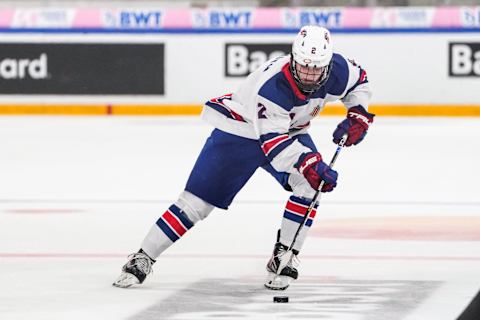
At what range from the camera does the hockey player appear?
5.18 meters

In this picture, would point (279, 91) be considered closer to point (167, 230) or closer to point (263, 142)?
point (263, 142)

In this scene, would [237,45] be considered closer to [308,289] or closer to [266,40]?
[266,40]

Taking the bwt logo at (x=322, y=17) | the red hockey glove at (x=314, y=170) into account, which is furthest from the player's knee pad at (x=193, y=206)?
the bwt logo at (x=322, y=17)

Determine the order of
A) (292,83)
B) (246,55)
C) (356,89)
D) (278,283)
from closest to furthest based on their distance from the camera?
(292,83) < (278,283) < (356,89) < (246,55)

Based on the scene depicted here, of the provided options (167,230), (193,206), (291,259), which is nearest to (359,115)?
(291,259)

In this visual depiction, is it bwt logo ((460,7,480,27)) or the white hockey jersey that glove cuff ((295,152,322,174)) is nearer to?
the white hockey jersey

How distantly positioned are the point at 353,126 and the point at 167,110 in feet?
41.6

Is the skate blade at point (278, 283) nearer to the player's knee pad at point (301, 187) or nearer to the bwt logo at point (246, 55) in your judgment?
the player's knee pad at point (301, 187)

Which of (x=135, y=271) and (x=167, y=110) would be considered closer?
(x=135, y=271)

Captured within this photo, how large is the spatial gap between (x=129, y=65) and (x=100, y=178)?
788cm

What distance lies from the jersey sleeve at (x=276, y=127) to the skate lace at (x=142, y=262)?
672mm

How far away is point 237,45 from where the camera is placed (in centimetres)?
1803

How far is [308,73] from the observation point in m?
5.10

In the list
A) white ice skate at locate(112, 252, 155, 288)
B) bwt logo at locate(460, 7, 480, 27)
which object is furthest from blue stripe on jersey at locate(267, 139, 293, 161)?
bwt logo at locate(460, 7, 480, 27)
